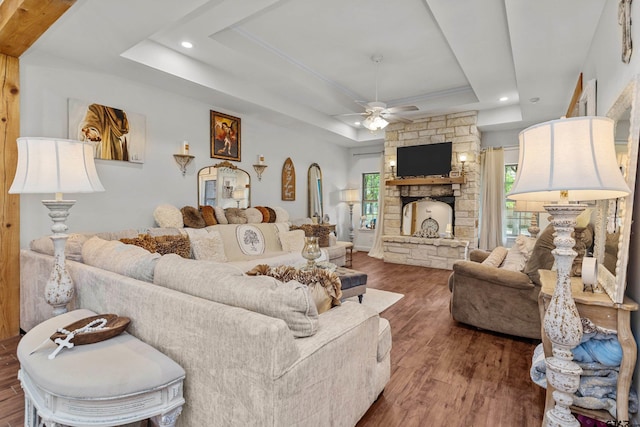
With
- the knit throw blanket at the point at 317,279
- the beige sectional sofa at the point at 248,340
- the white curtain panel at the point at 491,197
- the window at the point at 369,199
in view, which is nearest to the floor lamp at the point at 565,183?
the beige sectional sofa at the point at 248,340

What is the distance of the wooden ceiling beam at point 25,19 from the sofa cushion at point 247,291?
79.4 inches

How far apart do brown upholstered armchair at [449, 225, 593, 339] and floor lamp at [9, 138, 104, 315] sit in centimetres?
323

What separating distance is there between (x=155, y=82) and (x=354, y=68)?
99.2 inches

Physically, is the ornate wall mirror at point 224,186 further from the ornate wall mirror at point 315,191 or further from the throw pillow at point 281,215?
the ornate wall mirror at point 315,191

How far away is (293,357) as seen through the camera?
1214 millimetres

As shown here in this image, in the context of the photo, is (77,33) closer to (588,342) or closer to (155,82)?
(155,82)

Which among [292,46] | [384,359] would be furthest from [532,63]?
[384,359]

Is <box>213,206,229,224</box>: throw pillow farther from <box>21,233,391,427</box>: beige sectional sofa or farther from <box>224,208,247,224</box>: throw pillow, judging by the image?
<box>21,233,391,427</box>: beige sectional sofa

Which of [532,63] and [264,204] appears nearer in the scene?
[532,63]

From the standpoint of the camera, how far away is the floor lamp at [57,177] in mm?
2020

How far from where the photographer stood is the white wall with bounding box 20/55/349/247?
3152mm

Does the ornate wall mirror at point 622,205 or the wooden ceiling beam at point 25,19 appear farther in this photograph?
the wooden ceiling beam at point 25,19

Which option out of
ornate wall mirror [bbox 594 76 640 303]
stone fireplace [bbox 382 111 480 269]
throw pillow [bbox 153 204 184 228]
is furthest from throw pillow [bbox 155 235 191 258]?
stone fireplace [bbox 382 111 480 269]

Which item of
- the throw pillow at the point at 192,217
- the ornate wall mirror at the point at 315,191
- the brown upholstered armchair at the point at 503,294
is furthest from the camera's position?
the ornate wall mirror at the point at 315,191
